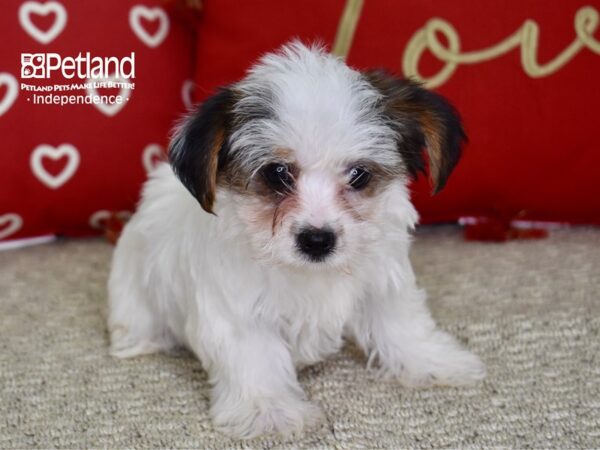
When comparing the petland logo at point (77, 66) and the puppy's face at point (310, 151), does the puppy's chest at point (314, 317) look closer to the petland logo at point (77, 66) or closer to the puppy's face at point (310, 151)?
the puppy's face at point (310, 151)

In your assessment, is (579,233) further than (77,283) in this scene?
Yes

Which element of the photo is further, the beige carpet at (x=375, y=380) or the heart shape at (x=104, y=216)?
the heart shape at (x=104, y=216)

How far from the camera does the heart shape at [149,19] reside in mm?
2496

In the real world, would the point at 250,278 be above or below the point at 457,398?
above

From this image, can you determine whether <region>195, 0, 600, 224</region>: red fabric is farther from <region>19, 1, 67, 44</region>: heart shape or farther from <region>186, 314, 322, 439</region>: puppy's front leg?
<region>186, 314, 322, 439</region>: puppy's front leg

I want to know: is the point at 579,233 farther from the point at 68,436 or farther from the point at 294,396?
the point at 68,436

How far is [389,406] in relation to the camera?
1.74m

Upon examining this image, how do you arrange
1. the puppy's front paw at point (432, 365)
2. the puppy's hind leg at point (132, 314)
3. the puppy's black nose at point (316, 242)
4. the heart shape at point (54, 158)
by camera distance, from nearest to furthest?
the puppy's black nose at point (316, 242) < the puppy's front paw at point (432, 365) < the puppy's hind leg at point (132, 314) < the heart shape at point (54, 158)

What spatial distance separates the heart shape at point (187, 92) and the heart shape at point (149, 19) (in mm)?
167

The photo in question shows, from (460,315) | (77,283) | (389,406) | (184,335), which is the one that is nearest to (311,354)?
(389,406)

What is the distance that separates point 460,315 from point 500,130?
0.64 meters

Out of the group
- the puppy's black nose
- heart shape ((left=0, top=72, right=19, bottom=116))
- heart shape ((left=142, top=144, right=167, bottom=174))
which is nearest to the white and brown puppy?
the puppy's black nose
